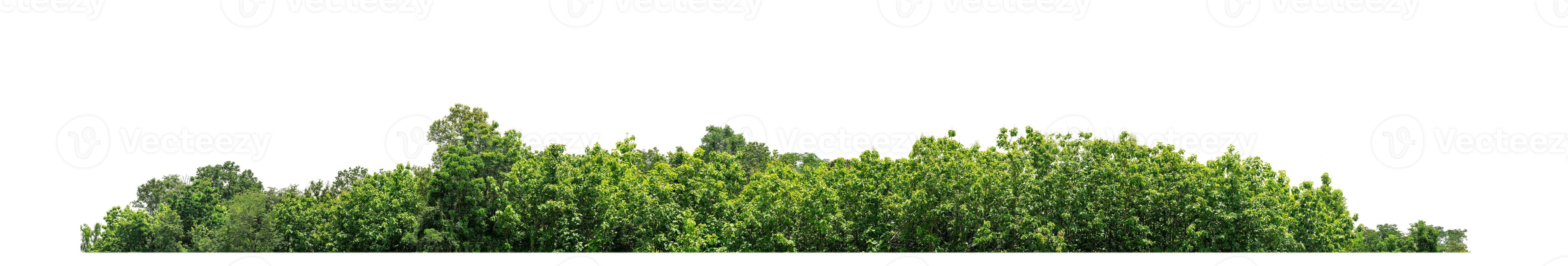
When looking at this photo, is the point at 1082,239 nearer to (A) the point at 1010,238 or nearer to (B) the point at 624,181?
(A) the point at 1010,238

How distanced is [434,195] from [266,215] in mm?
27974

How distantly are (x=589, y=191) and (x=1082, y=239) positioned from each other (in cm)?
1575

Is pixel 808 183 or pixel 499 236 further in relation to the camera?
pixel 499 236

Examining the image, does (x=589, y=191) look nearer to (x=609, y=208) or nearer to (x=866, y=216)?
(x=609, y=208)

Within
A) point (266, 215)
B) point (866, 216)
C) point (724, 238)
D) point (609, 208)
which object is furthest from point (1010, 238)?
point (266, 215)

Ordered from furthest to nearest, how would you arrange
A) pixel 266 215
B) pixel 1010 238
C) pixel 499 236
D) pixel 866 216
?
pixel 266 215, pixel 499 236, pixel 866 216, pixel 1010 238

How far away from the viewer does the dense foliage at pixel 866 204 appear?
88.5ft

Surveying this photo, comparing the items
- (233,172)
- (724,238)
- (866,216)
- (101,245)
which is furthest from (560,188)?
(233,172)

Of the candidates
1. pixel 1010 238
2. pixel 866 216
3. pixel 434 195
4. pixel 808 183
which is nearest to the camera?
pixel 1010 238

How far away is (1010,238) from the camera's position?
27.5 m

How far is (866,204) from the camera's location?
29391 millimetres

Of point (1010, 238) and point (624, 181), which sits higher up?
point (624, 181)

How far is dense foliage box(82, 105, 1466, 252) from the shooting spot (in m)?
27.0

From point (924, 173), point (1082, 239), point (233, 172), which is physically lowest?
point (1082, 239)
